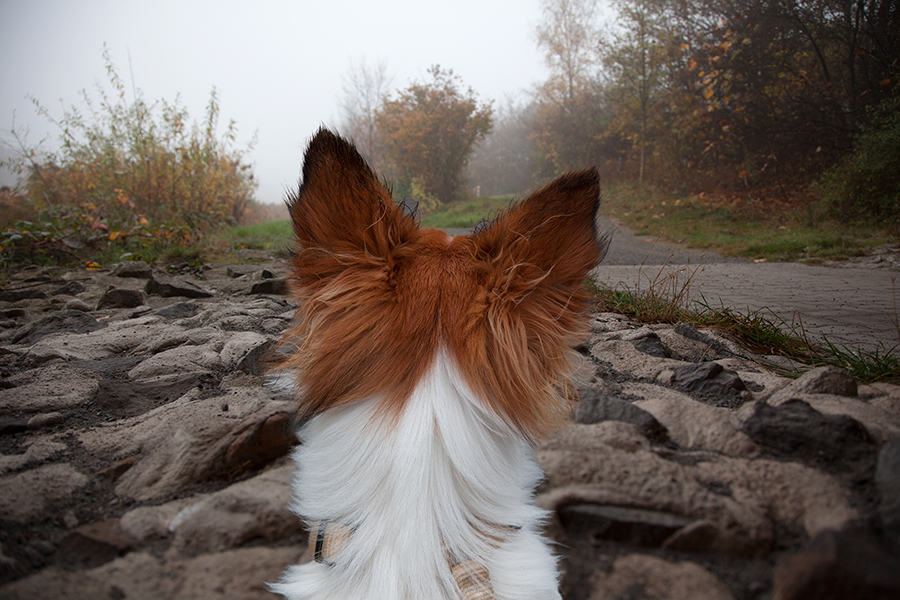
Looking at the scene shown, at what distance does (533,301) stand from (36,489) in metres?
1.63

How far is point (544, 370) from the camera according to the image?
1417mm

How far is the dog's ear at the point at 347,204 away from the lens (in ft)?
4.65

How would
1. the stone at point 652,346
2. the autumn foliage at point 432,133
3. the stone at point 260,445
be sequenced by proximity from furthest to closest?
the autumn foliage at point 432,133 → the stone at point 652,346 → the stone at point 260,445

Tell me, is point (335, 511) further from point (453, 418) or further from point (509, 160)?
point (509, 160)

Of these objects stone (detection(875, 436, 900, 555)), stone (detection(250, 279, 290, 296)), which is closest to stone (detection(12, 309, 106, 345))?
stone (detection(250, 279, 290, 296))

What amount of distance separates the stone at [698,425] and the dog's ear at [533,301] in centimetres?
40

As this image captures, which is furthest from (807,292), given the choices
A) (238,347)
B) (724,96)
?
(724,96)

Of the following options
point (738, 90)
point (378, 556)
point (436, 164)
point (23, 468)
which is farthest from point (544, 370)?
point (436, 164)

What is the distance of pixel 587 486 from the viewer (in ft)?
4.17

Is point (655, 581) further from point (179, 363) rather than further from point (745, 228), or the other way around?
point (745, 228)

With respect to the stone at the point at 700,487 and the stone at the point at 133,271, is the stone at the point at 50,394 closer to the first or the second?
the stone at the point at 700,487

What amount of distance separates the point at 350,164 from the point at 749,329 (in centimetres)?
269

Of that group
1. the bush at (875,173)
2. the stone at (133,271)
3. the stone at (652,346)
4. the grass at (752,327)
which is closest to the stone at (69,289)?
the stone at (133,271)

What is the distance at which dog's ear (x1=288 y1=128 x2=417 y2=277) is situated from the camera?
55.8 inches
